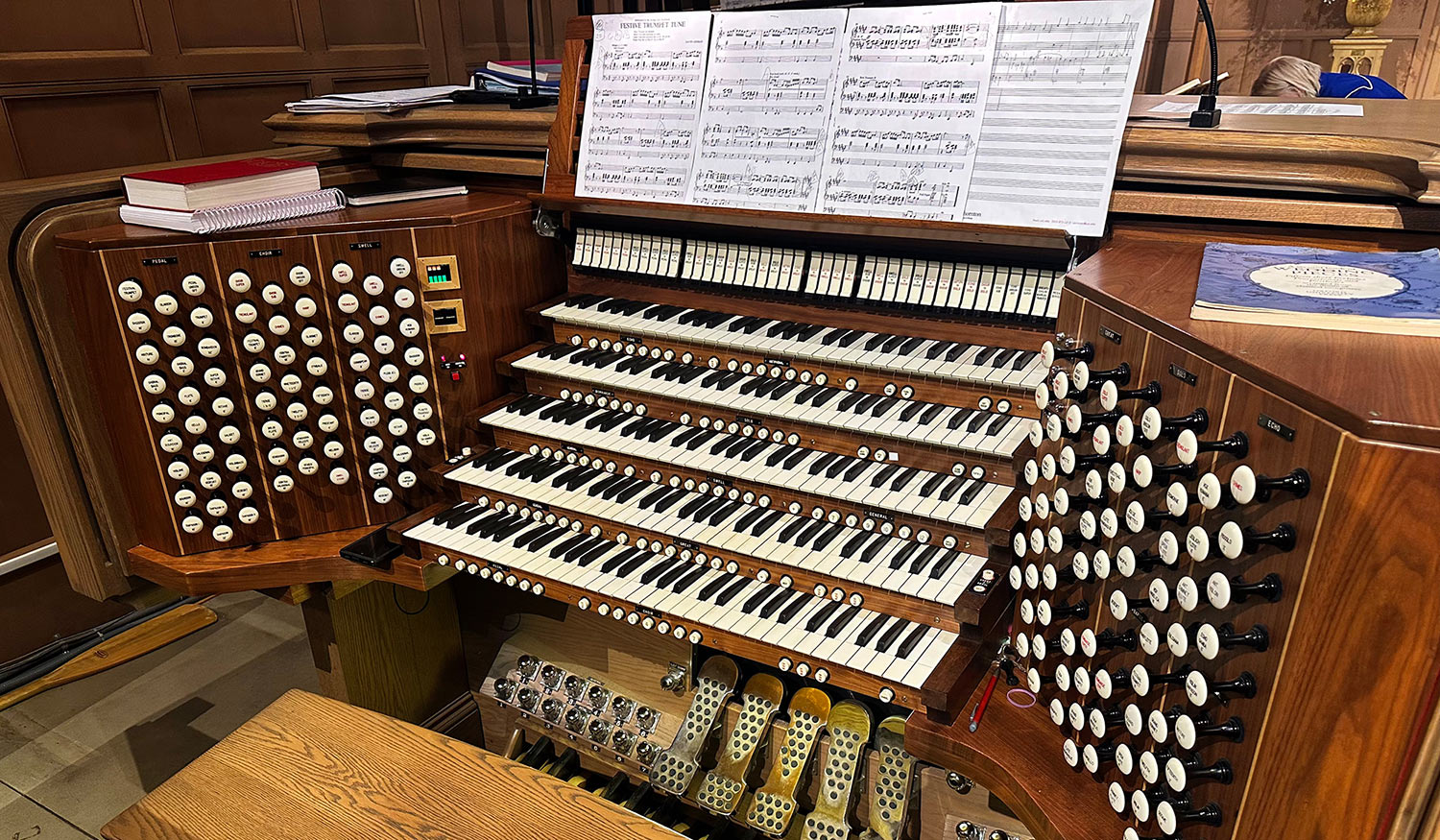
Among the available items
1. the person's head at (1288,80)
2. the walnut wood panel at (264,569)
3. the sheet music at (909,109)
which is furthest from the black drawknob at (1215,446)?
the person's head at (1288,80)

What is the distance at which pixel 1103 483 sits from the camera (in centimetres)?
129

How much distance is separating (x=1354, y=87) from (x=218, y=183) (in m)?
5.45

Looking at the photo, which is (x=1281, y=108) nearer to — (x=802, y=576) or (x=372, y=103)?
(x=802, y=576)

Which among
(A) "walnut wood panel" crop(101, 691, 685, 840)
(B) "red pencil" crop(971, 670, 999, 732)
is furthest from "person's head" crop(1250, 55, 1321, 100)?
(A) "walnut wood panel" crop(101, 691, 685, 840)

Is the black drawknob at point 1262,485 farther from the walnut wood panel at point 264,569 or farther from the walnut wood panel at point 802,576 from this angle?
the walnut wood panel at point 264,569

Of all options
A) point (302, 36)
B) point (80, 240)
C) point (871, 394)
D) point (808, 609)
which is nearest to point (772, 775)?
point (808, 609)

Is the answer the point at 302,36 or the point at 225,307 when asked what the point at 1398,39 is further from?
the point at 225,307

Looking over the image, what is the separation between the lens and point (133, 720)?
312 centimetres

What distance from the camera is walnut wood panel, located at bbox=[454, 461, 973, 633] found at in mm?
1678

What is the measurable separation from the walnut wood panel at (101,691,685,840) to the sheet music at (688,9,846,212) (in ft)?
4.24

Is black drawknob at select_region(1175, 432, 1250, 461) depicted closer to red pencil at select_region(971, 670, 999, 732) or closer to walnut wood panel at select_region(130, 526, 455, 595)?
red pencil at select_region(971, 670, 999, 732)

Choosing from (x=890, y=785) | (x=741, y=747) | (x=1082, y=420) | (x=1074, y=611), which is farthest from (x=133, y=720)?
(x=1082, y=420)

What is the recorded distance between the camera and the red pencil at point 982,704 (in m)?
1.53

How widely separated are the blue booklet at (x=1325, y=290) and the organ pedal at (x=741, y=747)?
Result: 4.53ft
